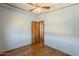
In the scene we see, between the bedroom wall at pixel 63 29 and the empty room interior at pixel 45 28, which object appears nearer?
the bedroom wall at pixel 63 29

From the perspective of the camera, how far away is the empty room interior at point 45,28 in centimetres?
246

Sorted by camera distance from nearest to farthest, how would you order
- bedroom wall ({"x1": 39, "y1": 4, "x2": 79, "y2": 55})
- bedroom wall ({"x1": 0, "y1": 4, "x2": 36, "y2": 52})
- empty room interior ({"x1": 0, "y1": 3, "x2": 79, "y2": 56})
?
bedroom wall ({"x1": 39, "y1": 4, "x2": 79, "y2": 55}) < empty room interior ({"x1": 0, "y1": 3, "x2": 79, "y2": 56}) < bedroom wall ({"x1": 0, "y1": 4, "x2": 36, "y2": 52})

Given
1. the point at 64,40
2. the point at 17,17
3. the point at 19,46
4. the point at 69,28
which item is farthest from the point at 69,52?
the point at 17,17

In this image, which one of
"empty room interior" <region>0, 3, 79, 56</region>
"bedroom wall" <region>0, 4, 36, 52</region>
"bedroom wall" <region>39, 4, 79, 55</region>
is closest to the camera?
"bedroom wall" <region>39, 4, 79, 55</region>

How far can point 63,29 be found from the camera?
2854 mm

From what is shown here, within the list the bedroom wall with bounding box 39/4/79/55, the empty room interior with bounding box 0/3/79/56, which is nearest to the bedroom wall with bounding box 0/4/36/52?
the empty room interior with bounding box 0/3/79/56

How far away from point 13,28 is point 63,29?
1.93 metres

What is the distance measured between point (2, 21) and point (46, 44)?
7.60ft

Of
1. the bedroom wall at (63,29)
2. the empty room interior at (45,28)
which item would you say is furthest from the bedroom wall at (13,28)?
the bedroom wall at (63,29)

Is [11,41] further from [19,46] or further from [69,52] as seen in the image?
[69,52]

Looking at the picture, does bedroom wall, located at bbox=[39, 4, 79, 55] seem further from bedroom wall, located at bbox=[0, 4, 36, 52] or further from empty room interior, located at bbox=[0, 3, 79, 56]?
bedroom wall, located at bbox=[0, 4, 36, 52]

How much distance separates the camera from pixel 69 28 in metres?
2.57

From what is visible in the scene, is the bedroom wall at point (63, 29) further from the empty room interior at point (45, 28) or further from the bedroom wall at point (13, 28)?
the bedroom wall at point (13, 28)

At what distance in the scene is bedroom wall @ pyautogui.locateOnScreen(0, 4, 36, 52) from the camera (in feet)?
9.11
